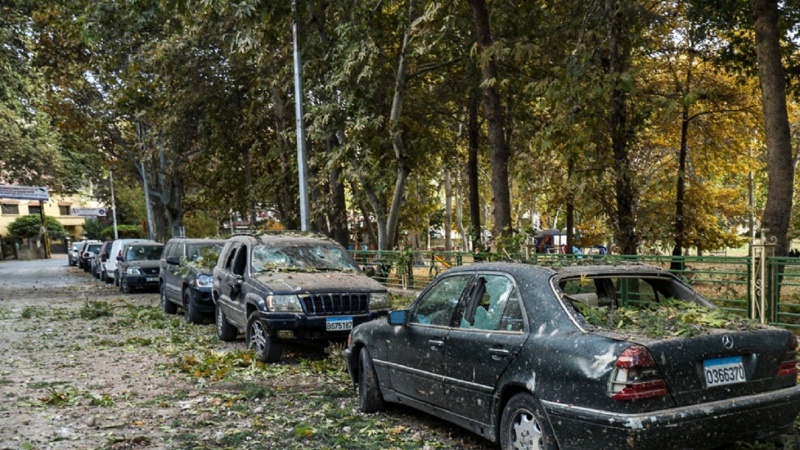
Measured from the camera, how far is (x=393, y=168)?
1884 cm

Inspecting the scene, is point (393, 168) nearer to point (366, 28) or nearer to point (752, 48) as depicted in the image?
point (366, 28)

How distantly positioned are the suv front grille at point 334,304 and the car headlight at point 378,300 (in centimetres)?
9

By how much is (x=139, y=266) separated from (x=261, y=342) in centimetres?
1532

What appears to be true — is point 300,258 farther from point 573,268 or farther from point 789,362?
point 789,362

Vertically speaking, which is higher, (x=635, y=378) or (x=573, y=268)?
(x=573, y=268)

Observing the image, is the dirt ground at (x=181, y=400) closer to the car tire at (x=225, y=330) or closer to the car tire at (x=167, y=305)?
the car tire at (x=225, y=330)

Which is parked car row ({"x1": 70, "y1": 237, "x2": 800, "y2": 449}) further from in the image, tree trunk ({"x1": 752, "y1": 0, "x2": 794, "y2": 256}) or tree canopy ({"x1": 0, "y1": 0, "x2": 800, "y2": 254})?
tree trunk ({"x1": 752, "y1": 0, "x2": 794, "y2": 256})

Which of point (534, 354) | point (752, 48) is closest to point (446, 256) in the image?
point (752, 48)

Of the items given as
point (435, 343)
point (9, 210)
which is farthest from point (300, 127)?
point (9, 210)

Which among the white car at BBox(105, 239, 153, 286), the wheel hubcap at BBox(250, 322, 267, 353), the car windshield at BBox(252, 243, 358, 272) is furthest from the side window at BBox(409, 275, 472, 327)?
the white car at BBox(105, 239, 153, 286)

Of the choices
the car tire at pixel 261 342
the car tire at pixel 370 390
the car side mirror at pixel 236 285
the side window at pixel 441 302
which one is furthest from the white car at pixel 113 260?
the side window at pixel 441 302

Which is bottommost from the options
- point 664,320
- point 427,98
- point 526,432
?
point 526,432

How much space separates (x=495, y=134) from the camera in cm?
1384

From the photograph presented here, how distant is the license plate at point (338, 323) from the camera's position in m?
9.27
